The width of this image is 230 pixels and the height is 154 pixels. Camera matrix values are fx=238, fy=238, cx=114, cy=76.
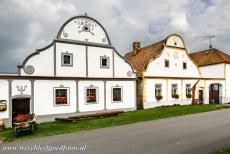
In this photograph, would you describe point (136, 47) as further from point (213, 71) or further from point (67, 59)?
point (67, 59)

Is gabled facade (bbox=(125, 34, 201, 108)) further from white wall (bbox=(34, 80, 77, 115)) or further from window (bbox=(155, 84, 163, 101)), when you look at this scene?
white wall (bbox=(34, 80, 77, 115))

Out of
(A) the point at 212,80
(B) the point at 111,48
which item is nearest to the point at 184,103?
(A) the point at 212,80

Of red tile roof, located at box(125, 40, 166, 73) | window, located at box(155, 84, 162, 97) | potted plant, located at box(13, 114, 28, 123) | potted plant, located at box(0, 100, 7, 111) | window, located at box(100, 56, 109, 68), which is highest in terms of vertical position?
red tile roof, located at box(125, 40, 166, 73)

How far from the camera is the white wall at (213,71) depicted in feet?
105

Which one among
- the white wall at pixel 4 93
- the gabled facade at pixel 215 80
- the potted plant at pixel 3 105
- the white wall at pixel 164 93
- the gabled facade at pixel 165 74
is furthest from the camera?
the gabled facade at pixel 215 80

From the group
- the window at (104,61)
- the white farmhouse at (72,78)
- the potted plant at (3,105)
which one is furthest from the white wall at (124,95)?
the potted plant at (3,105)

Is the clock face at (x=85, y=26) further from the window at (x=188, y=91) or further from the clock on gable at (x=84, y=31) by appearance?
the window at (x=188, y=91)

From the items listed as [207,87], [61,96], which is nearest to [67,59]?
[61,96]

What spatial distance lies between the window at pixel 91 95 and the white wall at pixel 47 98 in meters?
1.47

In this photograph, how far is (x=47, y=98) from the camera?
58.2 feet

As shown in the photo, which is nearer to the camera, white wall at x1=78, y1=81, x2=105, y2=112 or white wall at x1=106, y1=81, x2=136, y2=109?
white wall at x1=78, y1=81, x2=105, y2=112

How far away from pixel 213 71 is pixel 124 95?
16812 mm

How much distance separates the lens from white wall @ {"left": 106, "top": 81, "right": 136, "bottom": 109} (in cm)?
2131

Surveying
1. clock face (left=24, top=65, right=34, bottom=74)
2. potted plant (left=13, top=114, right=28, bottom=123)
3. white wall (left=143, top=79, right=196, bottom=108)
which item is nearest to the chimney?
white wall (left=143, top=79, right=196, bottom=108)
